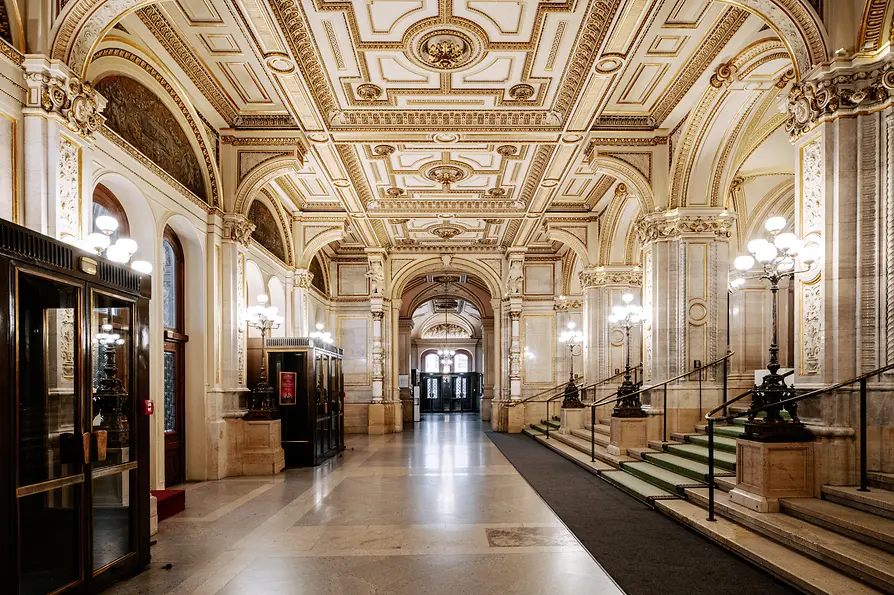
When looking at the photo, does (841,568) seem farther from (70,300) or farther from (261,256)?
(261,256)

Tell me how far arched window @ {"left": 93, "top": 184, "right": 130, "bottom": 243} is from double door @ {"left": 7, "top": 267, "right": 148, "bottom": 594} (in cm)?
305

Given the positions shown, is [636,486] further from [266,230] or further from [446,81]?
[266,230]

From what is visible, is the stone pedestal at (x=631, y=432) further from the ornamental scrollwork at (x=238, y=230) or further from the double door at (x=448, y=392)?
the double door at (x=448, y=392)

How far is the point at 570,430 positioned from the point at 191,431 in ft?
29.3

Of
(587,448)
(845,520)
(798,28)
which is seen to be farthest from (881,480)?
(587,448)

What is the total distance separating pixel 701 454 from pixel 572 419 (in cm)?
696

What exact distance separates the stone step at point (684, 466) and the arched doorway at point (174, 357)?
7179 mm

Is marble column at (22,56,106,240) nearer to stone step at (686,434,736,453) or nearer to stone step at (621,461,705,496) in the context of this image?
stone step at (621,461,705,496)

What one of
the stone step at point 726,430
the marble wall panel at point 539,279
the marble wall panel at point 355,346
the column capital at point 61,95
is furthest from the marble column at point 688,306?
the marble wall panel at point 355,346

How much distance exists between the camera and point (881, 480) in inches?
208

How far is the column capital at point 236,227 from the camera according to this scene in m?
10.1

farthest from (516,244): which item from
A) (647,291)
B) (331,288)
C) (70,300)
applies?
(70,300)

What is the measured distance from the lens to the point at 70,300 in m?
4.41

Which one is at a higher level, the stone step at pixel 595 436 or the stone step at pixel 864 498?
the stone step at pixel 864 498
